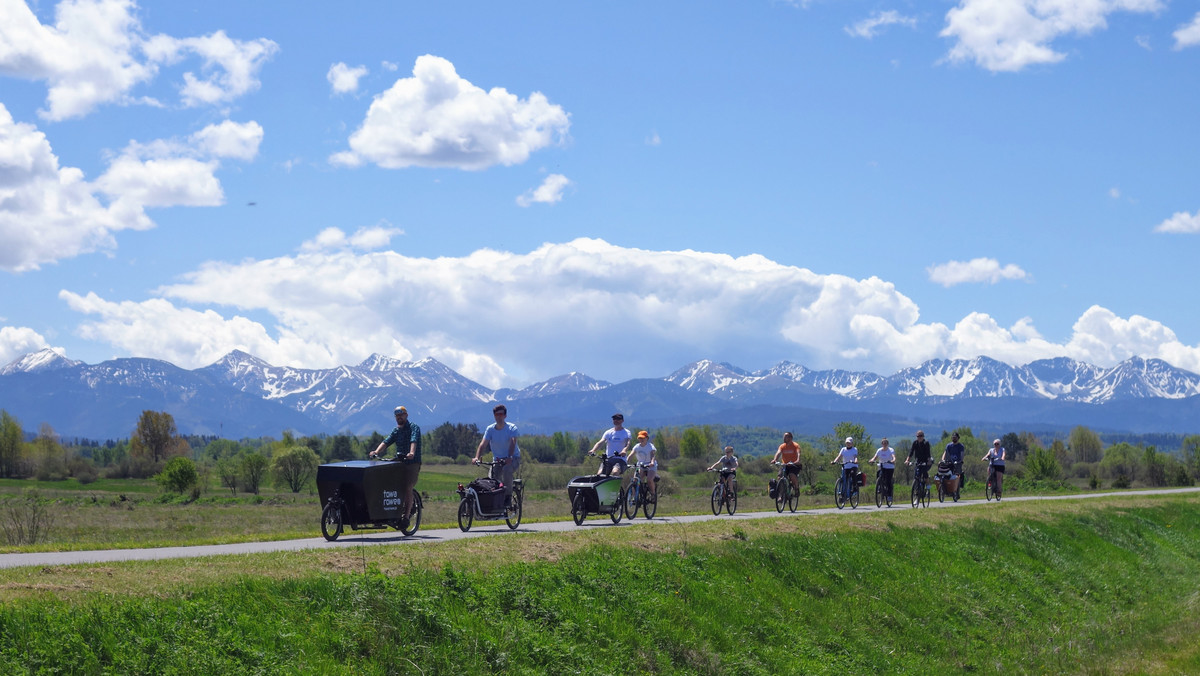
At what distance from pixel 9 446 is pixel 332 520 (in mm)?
161840

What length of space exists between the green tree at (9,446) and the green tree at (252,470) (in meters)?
49.3

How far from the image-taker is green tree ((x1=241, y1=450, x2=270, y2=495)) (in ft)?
378

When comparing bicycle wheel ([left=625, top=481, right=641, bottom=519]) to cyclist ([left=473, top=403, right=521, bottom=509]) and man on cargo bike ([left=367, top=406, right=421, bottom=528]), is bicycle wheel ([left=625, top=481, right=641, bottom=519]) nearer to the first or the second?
cyclist ([left=473, top=403, right=521, bottom=509])

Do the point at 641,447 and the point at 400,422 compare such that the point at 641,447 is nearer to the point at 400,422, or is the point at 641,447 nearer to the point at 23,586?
the point at 400,422

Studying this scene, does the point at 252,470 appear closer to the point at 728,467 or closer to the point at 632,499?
the point at 728,467

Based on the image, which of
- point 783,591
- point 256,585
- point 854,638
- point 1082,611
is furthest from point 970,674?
point 256,585

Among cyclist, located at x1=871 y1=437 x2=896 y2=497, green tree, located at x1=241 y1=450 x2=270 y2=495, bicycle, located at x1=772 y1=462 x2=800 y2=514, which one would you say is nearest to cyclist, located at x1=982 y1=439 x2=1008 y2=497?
cyclist, located at x1=871 y1=437 x2=896 y2=497

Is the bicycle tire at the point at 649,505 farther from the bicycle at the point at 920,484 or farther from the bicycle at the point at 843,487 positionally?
the bicycle at the point at 920,484

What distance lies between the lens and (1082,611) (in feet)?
82.9

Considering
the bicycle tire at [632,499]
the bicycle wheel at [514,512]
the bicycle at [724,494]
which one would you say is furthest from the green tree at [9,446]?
the bicycle wheel at [514,512]

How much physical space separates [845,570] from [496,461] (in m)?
7.73

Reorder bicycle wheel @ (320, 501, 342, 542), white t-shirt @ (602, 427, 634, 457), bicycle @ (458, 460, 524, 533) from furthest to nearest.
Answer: white t-shirt @ (602, 427, 634, 457) < bicycle @ (458, 460, 524, 533) < bicycle wheel @ (320, 501, 342, 542)

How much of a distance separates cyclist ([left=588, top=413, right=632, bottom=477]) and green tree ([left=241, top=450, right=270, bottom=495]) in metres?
97.1

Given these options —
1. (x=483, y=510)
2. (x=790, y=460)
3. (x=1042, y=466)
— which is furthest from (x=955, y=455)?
(x=1042, y=466)
